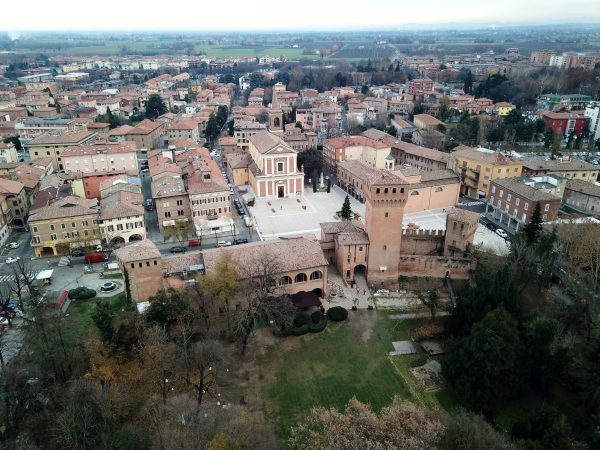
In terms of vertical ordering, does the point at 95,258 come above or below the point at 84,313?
above

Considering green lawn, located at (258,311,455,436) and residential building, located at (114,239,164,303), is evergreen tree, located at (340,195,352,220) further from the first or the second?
residential building, located at (114,239,164,303)

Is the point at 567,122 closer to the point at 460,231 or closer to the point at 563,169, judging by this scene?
the point at 563,169

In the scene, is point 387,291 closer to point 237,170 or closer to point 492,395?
point 492,395

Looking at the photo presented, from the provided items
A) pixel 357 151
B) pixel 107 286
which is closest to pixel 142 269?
pixel 107 286

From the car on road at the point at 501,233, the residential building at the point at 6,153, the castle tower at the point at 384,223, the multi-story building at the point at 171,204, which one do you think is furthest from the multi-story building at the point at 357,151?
the residential building at the point at 6,153

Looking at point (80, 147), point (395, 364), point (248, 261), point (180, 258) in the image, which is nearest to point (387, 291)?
point (395, 364)

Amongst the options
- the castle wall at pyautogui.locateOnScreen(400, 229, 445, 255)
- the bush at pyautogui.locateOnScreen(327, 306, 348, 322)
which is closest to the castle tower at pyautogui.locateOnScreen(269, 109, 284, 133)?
the castle wall at pyautogui.locateOnScreen(400, 229, 445, 255)
